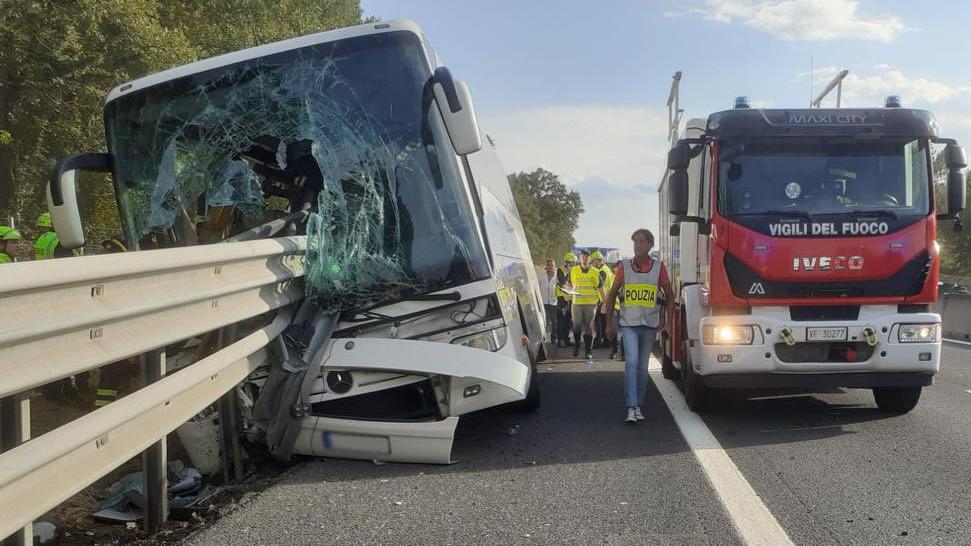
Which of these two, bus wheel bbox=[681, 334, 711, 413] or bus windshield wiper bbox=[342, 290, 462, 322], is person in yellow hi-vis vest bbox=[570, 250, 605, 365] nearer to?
bus wheel bbox=[681, 334, 711, 413]

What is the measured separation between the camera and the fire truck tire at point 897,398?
7641 millimetres

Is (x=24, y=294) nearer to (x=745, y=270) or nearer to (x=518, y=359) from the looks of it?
(x=518, y=359)

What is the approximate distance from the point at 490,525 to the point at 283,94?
10.1 ft

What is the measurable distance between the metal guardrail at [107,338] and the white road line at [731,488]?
8.81 feet

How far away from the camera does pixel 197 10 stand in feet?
57.3

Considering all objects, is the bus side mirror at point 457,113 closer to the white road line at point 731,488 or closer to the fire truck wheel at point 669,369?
the white road line at point 731,488

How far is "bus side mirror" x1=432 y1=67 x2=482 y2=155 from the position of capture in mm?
5332

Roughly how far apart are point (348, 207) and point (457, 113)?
932mm

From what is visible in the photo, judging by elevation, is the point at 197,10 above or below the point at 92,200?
above

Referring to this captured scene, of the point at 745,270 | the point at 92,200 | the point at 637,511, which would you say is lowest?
the point at 637,511

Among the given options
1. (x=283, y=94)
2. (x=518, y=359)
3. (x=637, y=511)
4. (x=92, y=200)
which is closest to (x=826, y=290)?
(x=518, y=359)

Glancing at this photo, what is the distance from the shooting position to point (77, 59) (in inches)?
539

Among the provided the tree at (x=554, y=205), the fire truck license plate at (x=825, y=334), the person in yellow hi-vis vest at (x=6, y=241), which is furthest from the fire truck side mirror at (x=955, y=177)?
the tree at (x=554, y=205)

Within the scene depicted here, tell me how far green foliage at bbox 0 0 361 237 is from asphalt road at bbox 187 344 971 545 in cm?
820
